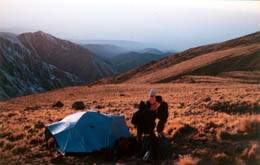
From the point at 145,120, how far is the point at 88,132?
2556 mm

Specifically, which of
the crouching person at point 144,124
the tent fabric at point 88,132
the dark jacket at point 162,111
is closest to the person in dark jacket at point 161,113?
the dark jacket at point 162,111

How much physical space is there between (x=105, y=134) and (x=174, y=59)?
3751 inches

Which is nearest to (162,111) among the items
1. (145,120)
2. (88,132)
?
(145,120)

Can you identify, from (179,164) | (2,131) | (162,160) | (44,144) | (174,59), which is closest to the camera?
(179,164)

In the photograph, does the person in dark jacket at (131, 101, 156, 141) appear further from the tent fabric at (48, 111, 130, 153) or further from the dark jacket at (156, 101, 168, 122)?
the tent fabric at (48, 111, 130, 153)

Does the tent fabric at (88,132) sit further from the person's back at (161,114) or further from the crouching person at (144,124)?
the person's back at (161,114)

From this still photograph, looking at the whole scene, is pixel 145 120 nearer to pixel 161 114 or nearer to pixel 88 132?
pixel 161 114

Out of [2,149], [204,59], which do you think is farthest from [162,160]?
[204,59]

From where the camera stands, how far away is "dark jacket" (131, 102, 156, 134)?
1697 cm

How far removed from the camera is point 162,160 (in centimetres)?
1584

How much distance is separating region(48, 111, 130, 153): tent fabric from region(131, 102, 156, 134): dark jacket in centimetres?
157

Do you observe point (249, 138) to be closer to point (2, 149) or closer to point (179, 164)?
point (179, 164)

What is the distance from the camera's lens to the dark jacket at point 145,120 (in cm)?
1697

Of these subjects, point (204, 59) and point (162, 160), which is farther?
point (204, 59)
